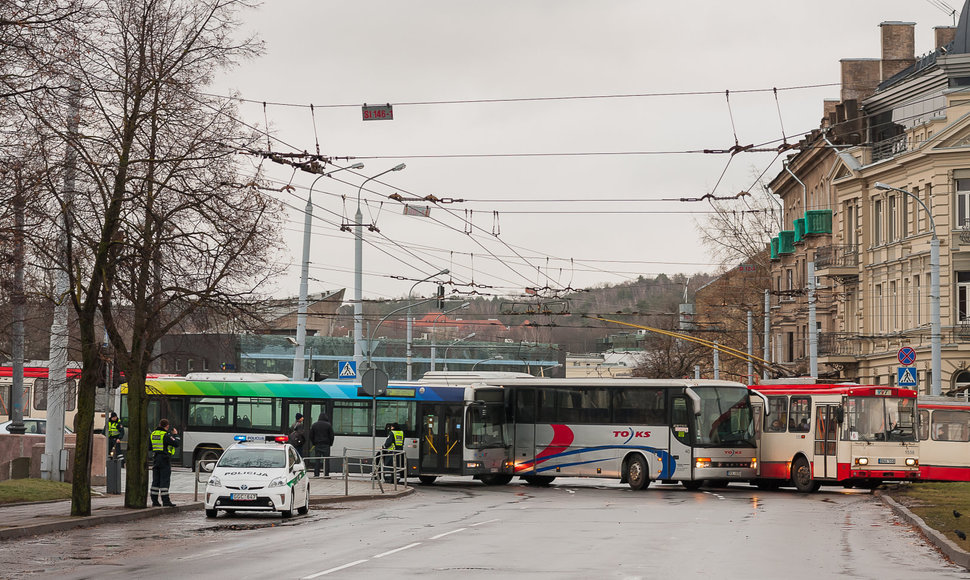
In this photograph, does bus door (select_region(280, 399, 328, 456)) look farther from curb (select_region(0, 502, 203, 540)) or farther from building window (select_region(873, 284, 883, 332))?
building window (select_region(873, 284, 883, 332))

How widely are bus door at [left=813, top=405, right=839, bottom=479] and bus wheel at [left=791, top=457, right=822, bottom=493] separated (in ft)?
1.21

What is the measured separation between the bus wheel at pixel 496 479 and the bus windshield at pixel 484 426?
121 centimetres

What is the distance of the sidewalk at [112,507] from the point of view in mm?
21359

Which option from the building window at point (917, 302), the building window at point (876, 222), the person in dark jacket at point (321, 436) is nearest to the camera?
the person in dark jacket at point (321, 436)

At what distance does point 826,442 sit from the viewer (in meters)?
35.3

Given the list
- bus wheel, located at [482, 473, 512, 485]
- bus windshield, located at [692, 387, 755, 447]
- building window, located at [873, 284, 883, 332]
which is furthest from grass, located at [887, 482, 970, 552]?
building window, located at [873, 284, 883, 332]

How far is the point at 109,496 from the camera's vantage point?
29.3 meters

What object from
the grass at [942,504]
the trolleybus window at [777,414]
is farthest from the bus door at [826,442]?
the grass at [942,504]

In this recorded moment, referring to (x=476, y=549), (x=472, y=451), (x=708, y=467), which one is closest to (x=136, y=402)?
(x=476, y=549)

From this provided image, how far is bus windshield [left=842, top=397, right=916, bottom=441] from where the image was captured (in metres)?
34.6

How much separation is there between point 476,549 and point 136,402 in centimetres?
1021

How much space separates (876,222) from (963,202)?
21.8ft

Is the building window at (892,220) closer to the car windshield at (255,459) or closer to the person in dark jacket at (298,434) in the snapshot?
the person in dark jacket at (298,434)

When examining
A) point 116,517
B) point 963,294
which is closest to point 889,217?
point 963,294
